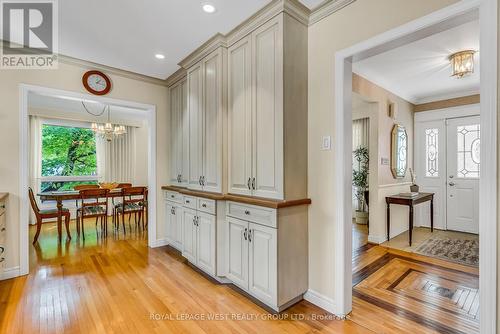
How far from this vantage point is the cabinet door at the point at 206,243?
2.68 meters

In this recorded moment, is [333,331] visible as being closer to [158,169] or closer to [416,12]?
[416,12]

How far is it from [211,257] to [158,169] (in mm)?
1924

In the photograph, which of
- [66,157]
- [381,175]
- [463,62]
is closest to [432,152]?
[381,175]

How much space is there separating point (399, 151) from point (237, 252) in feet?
12.5

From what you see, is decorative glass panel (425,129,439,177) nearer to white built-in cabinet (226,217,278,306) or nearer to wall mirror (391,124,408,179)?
wall mirror (391,124,408,179)

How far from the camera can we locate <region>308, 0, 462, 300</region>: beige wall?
1.97 metres

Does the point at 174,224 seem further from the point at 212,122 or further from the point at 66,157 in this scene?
the point at 66,157

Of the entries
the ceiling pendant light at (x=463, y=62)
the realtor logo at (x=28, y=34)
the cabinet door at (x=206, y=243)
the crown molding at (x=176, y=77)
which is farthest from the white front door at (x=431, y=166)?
the realtor logo at (x=28, y=34)

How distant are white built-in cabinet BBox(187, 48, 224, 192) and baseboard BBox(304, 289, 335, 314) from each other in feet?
4.55

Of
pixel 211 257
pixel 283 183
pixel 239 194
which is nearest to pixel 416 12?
pixel 283 183

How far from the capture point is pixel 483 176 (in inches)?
55.9

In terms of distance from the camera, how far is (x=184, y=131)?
11.4ft

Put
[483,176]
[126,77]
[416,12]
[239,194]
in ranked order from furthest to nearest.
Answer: [126,77] → [239,194] → [416,12] → [483,176]

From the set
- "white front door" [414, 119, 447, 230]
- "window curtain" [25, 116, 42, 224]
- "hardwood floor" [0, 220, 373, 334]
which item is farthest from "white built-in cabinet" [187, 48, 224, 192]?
"white front door" [414, 119, 447, 230]
